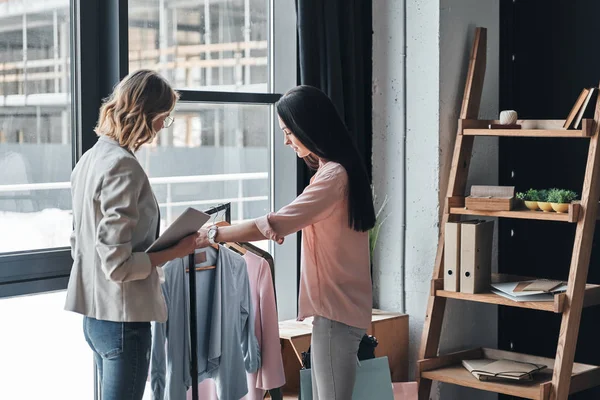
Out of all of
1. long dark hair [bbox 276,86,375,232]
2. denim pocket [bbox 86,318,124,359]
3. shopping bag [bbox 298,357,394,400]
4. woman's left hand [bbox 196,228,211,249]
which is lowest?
shopping bag [bbox 298,357,394,400]

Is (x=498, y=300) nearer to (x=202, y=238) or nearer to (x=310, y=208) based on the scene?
(x=310, y=208)

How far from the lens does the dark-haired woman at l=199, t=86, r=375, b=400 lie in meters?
2.69

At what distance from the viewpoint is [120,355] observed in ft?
7.88

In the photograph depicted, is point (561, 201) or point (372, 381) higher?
point (561, 201)

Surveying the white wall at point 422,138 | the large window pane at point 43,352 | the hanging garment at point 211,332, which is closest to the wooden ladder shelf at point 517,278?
the white wall at point 422,138

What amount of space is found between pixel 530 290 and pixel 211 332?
1305 millimetres

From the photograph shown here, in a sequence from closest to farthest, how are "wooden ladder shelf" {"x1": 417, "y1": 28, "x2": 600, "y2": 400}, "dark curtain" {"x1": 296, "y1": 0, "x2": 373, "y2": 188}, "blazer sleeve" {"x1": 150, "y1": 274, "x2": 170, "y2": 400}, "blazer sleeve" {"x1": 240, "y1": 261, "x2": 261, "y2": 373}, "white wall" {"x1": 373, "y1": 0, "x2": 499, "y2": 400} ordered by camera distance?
Answer: "blazer sleeve" {"x1": 150, "y1": 274, "x2": 170, "y2": 400} → "blazer sleeve" {"x1": 240, "y1": 261, "x2": 261, "y2": 373} → "wooden ladder shelf" {"x1": 417, "y1": 28, "x2": 600, "y2": 400} → "dark curtain" {"x1": 296, "y1": 0, "x2": 373, "y2": 188} → "white wall" {"x1": 373, "y1": 0, "x2": 499, "y2": 400}

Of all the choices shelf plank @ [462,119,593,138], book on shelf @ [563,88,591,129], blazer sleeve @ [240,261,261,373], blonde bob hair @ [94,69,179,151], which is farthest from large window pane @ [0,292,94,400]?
book on shelf @ [563,88,591,129]

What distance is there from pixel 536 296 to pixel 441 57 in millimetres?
1119

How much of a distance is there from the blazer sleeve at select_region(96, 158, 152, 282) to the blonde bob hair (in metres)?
0.10

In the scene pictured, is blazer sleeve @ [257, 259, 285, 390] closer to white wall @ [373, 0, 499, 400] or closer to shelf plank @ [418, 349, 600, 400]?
shelf plank @ [418, 349, 600, 400]

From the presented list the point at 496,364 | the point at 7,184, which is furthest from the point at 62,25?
the point at 496,364

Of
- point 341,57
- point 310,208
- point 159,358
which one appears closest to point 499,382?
point 310,208

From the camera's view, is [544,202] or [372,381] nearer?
[372,381]
